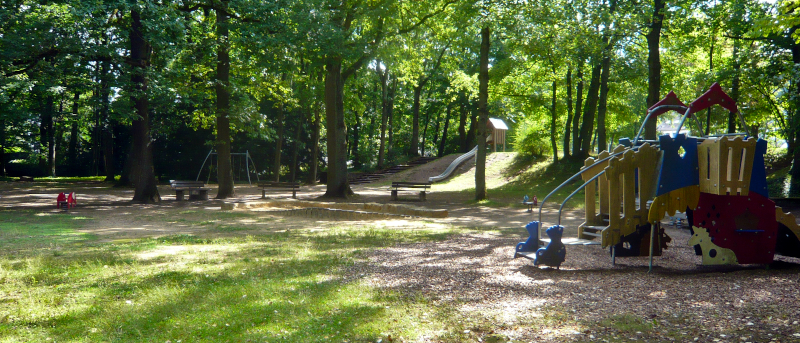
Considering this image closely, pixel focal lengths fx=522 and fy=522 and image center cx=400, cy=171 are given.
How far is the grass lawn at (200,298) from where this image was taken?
4035mm

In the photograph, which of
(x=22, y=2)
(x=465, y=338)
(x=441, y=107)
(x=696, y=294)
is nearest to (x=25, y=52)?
(x=22, y=2)

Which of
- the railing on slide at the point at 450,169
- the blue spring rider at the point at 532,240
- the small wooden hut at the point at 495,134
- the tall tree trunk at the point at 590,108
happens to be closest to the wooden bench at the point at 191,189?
the railing on slide at the point at 450,169

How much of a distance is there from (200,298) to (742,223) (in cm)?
659

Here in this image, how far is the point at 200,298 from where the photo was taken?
16.2ft

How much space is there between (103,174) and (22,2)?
24.5m

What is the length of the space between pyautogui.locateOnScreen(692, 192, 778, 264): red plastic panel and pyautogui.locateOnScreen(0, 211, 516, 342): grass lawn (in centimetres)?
418

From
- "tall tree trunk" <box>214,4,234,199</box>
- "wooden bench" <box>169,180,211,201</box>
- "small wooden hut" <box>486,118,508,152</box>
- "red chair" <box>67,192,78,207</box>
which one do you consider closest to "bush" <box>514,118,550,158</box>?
"small wooden hut" <box>486,118,508,152</box>

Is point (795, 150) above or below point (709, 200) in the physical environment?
above

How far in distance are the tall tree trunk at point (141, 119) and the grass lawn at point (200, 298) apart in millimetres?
9315

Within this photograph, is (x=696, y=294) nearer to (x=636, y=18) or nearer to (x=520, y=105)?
(x=636, y=18)

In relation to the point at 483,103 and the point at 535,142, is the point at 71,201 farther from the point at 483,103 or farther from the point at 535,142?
the point at 535,142

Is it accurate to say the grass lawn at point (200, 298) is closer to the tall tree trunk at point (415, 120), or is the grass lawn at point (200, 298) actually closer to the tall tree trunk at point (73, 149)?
the tall tree trunk at point (415, 120)

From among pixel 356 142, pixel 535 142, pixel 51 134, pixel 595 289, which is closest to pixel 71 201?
pixel 595 289

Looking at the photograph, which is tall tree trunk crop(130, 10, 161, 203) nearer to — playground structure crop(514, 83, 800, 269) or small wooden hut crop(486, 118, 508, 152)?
playground structure crop(514, 83, 800, 269)
